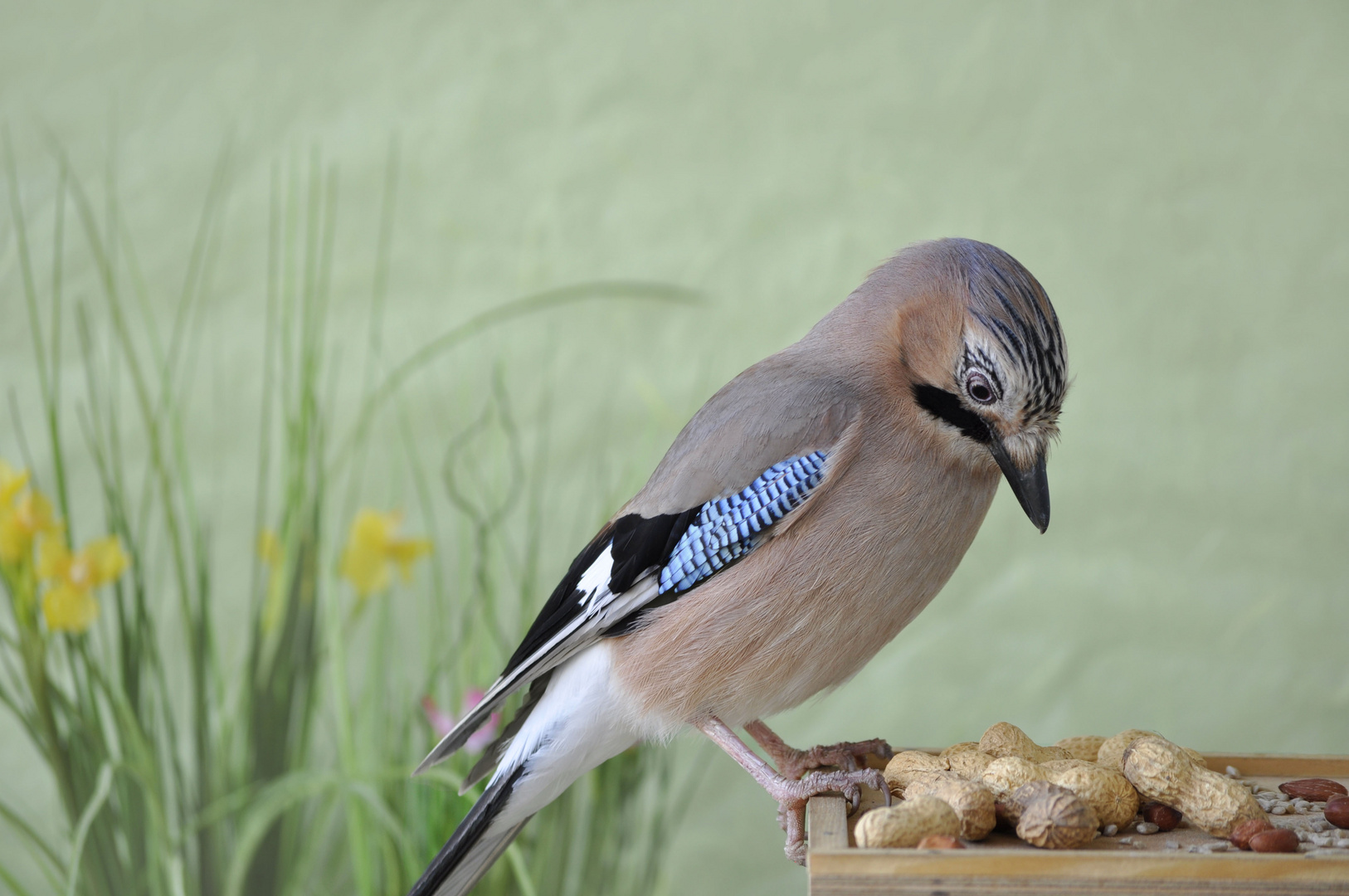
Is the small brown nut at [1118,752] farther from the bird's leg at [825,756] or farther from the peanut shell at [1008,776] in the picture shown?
the bird's leg at [825,756]

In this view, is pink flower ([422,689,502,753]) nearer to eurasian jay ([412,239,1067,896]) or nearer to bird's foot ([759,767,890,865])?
eurasian jay ([412,239,1067,896])

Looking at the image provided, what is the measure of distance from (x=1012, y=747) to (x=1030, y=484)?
28cm

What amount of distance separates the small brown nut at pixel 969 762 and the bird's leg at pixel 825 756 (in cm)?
12

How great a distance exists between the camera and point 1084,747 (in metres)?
1.25

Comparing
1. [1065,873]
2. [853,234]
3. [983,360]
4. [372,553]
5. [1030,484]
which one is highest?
[853,234]

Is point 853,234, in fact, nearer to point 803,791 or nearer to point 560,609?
point 560,609

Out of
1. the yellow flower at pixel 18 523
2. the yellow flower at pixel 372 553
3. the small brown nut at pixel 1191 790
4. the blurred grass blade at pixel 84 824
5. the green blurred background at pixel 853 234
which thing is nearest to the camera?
the small brown nut at pixel 1191 790

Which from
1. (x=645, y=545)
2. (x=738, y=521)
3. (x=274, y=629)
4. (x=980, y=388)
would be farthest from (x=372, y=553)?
(x=980, y=388)

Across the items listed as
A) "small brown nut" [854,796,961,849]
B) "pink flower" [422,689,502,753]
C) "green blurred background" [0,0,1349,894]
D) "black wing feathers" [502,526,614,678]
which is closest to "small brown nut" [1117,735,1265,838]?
"small brown nut" [854,796,961,849]

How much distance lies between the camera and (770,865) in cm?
262

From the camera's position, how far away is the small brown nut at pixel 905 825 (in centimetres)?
89

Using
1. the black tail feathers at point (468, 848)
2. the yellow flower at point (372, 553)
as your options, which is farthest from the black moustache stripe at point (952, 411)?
the yellow flower at point (372, 553)

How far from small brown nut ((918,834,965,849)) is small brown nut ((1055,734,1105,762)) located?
0.39m

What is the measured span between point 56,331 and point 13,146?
2.63 ft
